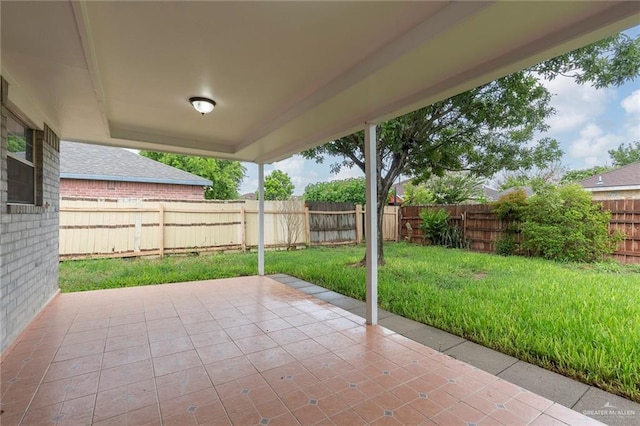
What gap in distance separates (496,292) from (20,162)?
19.0 feet

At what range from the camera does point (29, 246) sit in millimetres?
3113

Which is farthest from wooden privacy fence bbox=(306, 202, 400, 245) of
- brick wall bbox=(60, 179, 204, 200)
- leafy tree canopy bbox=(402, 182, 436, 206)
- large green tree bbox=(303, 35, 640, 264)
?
brick wall bbox=(60, 179, 204, 200)

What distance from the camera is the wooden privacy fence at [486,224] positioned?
598cm

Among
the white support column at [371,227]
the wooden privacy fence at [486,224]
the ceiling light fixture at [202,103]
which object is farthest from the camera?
the wooden privacy fence at [486,224]

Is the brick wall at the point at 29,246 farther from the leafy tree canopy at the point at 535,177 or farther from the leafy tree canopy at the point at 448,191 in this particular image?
the leafy tree canopy at the point at 448,191

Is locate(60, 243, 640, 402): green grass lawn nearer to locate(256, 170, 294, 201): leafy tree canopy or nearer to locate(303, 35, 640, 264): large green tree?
locate(303, 35, 640, 264): large green tree

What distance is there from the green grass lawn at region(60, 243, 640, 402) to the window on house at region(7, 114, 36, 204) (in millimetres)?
2119

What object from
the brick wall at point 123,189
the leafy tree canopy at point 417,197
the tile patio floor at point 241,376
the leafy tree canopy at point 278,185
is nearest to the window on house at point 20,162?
the tile patio floor at point 241,376

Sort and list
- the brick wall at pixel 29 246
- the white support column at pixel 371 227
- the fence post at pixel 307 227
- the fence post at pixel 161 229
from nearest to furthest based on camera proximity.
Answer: the brick wall at pixel 29 246 → the white support column at pixel 371 227 → the fence post at pixel 161 229 → the fence post at pixel 307 227

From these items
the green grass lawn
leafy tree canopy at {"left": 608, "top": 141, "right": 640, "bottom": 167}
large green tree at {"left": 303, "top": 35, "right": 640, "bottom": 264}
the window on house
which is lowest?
the green grass lawn

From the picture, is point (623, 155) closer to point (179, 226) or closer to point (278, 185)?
point (278, 185)

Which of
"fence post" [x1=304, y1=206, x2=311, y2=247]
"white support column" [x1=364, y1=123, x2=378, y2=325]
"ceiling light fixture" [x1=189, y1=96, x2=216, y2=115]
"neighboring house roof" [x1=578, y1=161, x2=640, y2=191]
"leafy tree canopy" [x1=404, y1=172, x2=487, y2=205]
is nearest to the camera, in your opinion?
"ceiling light fixture" [x1=189, y1=96, x2=216, y2=115]

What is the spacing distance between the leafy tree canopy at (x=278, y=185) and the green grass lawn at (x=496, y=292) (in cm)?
1272

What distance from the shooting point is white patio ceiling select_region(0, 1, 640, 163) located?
1675 millimetres
